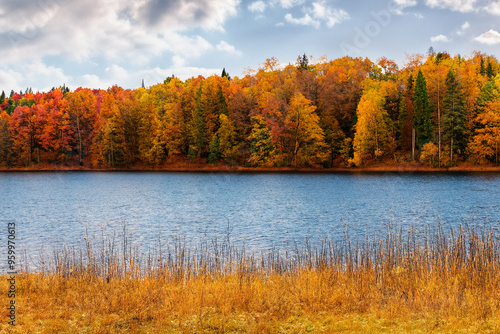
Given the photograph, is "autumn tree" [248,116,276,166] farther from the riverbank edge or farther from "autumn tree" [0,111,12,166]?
"autumn tree" [0,111,12,166]

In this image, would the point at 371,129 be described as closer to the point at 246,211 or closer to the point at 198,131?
the point at 198,131

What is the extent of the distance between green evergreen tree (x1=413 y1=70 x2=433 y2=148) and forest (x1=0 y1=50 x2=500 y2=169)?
0.20 m

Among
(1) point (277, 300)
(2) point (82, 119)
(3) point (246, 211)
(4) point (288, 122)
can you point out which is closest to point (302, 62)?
(4) point (288, 122)

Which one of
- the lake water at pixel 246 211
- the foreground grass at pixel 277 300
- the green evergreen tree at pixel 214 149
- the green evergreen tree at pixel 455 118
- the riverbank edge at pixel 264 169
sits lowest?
the lake water at pixel 246 211

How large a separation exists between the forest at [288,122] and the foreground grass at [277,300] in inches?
2990

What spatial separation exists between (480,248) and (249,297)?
278 inches

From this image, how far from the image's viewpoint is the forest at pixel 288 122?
276 feet

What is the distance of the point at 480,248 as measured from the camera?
504 inches

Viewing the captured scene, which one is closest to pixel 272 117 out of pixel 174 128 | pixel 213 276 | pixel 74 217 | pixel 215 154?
pixel 215 154

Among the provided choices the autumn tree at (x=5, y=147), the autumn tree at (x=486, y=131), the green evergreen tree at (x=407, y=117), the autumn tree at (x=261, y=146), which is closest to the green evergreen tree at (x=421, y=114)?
the green evergreen tree at (x=407, y=117)

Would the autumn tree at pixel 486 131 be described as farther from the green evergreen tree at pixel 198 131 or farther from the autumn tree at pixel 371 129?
the green evergreen tree at pixel 198 131

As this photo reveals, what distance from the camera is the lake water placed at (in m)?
26.4

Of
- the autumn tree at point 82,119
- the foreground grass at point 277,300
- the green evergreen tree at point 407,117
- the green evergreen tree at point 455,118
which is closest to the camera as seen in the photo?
the foreground grass at point 277,300

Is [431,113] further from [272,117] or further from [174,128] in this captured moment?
[174,128]
